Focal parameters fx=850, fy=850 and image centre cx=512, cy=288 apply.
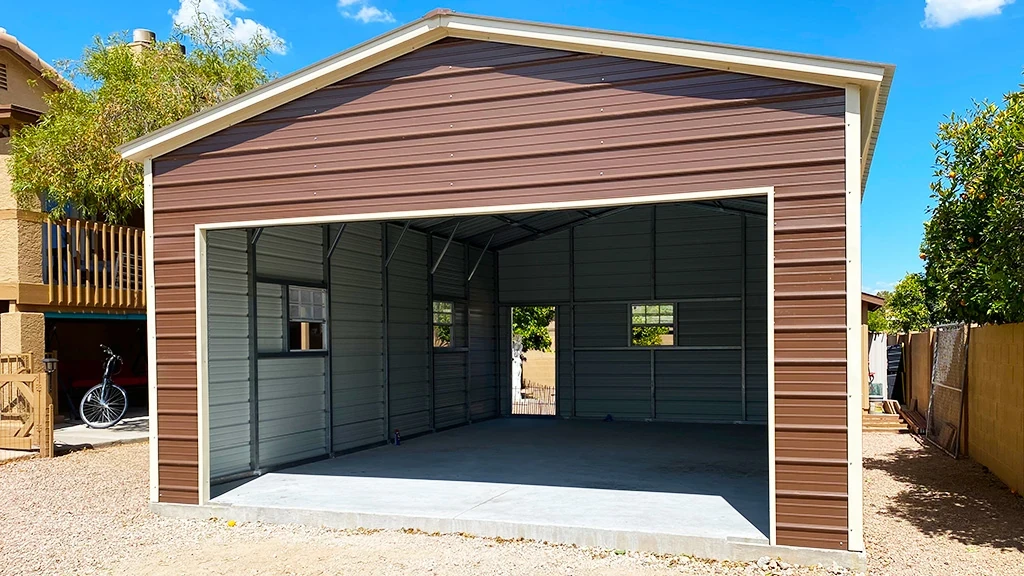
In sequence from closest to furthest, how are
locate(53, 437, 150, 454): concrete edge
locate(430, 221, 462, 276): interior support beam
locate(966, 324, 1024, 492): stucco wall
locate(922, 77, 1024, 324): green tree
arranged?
locate(922, 77, 1024, 324): green tree < locate(966, 324, 1024, 492): stucco wall < locate(53, 437, 150, 454): concrete edge < locate(430, 221, 462, 276): interior support beam

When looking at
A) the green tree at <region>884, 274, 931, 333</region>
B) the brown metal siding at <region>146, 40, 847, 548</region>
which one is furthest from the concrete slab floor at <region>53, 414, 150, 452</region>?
the green tree at <region>884, 274, 931, 333</region>

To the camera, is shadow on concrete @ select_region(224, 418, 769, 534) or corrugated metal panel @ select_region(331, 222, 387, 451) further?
corrugated metal panel @ select_region(331, 222, 387, 451)

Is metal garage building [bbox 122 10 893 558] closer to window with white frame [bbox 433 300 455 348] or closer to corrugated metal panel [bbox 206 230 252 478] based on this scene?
corrugated metal panel [bbox 206 230 252 478]

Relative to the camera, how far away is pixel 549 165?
19.5ft

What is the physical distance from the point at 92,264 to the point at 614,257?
26.2 feet

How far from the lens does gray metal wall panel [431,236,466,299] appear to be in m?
12.1

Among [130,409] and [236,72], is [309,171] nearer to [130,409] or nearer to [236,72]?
[236,72]

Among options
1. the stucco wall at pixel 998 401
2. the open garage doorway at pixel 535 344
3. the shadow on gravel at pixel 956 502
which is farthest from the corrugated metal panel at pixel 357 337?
the open garage doorway at pixel 535 344

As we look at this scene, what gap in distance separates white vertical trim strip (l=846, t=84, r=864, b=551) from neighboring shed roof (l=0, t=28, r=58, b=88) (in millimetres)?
14888

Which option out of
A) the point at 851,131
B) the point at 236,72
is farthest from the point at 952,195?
the point at 236,72

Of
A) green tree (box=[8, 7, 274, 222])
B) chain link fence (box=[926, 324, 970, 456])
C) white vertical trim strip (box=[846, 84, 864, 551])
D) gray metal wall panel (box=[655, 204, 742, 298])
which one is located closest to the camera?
white vertical trim strip (box=[846, 84, 864, 551])

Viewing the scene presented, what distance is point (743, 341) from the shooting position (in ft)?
42.1

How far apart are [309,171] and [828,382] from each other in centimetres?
402

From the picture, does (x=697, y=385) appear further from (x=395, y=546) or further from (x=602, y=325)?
(x=395, y=546)
